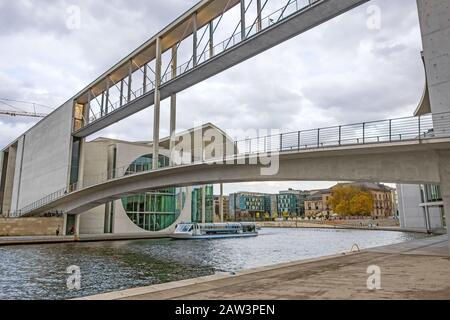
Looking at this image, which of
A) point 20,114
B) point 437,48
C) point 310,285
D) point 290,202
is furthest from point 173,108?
point 290,202

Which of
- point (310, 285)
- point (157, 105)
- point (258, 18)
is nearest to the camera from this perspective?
point (310, 285)

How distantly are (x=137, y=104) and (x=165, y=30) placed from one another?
7799 mm

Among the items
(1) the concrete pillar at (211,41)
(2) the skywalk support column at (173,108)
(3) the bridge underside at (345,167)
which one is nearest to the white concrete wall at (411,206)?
(2) the skywalk support column at (173,108)

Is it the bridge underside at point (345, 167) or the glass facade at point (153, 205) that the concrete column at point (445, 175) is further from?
the glass facade at point (153, 205)

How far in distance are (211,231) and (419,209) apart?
31.9 meters

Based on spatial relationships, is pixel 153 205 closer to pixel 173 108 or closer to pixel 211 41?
pixel 173 108

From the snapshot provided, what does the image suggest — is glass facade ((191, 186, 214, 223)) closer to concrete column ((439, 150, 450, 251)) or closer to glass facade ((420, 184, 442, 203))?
glass facade ((420, 184, 442, 203))

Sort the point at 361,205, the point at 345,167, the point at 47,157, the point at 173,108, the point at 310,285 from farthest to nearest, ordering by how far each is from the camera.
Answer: the point at 361,205 < the point at 47,157 < the point at 173,108 < the point at 345,167 < the point at 310,285

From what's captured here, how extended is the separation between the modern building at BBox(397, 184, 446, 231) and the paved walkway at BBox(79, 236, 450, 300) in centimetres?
3851

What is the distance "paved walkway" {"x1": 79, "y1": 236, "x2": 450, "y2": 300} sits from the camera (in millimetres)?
7129

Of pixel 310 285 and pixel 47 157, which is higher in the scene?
pixel 47 157

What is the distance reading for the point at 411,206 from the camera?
53500mm

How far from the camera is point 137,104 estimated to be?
1363 inches
